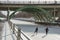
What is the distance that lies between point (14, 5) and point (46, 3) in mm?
10790

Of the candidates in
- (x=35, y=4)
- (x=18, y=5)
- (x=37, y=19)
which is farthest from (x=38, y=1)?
(x=37, y=19)

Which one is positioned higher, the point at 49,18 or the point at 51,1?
the point at 51,1

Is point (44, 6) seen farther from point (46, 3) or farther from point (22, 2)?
point (22, 2)

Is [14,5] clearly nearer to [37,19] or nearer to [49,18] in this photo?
[49,18]

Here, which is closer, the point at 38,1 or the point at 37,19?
the point at 38,1

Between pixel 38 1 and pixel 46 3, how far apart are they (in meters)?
2.87

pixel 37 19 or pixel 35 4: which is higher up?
pixel 35 4

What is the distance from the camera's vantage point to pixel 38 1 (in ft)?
255

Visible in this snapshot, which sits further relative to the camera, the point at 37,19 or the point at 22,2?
the point at 37,19

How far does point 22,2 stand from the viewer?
78.1m

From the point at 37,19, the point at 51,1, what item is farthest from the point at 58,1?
the point at 37,19

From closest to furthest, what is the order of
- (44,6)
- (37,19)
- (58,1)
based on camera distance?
(44,6), (58,1), (37,19)

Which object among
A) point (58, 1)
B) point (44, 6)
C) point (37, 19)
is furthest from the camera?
point (37, 19)

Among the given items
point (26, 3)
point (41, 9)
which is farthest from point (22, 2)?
point (41, 9)
